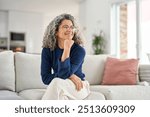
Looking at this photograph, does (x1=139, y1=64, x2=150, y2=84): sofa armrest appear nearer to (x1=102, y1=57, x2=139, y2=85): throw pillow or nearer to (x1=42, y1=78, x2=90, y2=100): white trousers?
(x1=102, y1=57, x2=139, y2=85): throw pillow

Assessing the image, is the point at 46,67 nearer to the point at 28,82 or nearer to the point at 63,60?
the point at 63,60

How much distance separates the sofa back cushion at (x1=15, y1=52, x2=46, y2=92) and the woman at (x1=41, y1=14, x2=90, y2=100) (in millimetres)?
1010

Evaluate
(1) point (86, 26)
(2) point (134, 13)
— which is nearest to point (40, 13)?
(1) point (86, 26)

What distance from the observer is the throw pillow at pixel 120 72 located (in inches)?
115

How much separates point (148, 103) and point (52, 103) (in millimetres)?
374

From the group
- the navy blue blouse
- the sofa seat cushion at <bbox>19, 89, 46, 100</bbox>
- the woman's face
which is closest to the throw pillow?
the sofa seat cushion at <bbox>19, 89, 46, 100</bbox>

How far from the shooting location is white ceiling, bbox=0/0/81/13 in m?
8.23

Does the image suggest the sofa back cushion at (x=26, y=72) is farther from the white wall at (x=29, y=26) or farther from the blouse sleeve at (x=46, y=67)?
the white wall at (x=29, y=26)

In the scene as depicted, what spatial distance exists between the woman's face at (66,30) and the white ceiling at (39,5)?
6.80m

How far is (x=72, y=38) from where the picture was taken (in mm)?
1645

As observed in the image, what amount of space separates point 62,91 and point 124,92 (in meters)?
1.10

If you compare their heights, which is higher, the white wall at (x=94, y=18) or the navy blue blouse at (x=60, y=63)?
the white wall at (x=94, y=18)

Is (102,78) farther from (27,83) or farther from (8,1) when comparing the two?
(8,1)

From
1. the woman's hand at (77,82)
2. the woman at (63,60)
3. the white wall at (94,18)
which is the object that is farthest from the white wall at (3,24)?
the woman's hand at (77,82)
